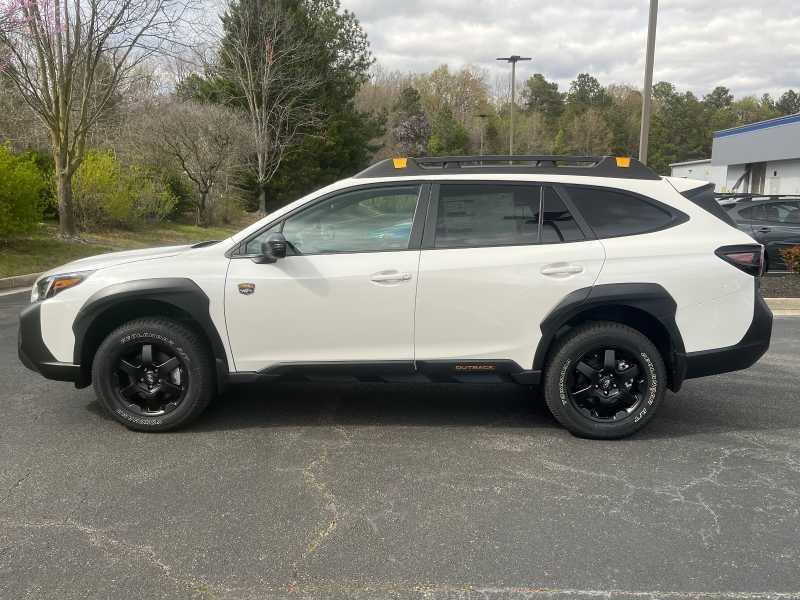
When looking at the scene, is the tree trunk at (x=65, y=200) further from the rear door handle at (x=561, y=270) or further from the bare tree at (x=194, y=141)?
the rear door handle at (x=561, y=270)

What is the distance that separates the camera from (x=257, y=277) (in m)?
4.12

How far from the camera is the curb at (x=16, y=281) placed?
35.6ft

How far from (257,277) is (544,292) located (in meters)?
1.83

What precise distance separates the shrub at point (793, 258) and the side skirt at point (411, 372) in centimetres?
881

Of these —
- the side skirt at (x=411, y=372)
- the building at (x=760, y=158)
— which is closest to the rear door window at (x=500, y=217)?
the side skirt at (x=411, y=372)

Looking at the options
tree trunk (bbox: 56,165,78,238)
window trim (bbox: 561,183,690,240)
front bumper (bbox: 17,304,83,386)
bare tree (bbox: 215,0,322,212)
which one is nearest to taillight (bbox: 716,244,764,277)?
window trim (bbox: 561,183,690,240)

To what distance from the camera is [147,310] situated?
4344 mm

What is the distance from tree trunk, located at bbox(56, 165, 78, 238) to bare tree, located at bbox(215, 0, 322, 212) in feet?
44.3

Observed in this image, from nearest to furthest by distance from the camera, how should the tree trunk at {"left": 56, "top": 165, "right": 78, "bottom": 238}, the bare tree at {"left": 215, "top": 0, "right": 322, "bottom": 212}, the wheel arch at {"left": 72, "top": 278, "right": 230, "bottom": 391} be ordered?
the wheel arch at {"left": 72, "top": 278, "right": 230, "bottom": 391} < the tree trunk at {"left": 56, "top": 165, "right": 78, "bottom": 238} < the bare tree at {"left": 215, "top": 0, "right": 322, "bottom": 212}

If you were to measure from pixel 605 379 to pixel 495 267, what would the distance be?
105 centimetres

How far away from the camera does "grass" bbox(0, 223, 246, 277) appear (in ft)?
39.8

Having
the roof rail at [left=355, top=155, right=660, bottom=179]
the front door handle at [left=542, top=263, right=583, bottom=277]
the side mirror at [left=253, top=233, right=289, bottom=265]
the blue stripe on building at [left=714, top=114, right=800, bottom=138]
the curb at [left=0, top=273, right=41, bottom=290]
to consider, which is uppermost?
the blue stripe on building at [left=714, top=114, right=800, bottom=138]

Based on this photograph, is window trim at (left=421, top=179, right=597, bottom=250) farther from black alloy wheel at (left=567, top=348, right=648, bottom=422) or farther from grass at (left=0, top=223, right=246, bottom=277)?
grass at (left=0, top=223, right=246, bottom=277)

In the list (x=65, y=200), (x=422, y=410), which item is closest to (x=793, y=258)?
(x=422, y=410)
